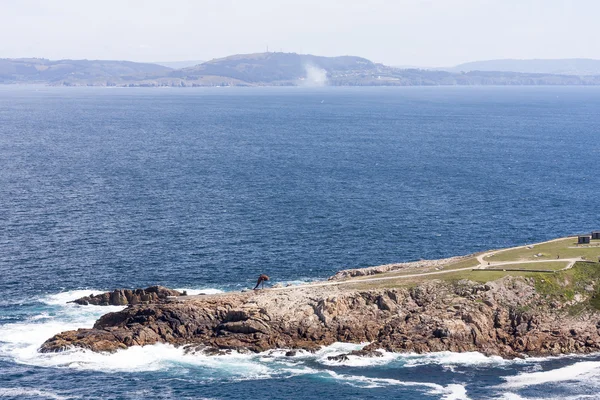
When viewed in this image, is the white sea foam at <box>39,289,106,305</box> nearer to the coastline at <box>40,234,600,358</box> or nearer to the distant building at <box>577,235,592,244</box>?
the coastline at <box>40,234,600,358</box>

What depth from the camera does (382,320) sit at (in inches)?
4493

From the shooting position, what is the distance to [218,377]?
101312mm

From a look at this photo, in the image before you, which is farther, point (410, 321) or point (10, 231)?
point (10, 231)

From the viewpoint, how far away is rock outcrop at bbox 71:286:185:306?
4887 inches

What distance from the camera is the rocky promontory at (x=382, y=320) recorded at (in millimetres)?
109750

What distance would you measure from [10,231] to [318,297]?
72457mm

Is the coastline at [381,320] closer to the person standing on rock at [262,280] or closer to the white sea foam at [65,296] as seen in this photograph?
the person standing on rock at [262,280]

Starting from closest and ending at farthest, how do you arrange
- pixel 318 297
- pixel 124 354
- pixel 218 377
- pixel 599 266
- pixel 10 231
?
pixel 218 377, pixel 124 354, pixel 318 297, pixel 599 266, pixel 10 231

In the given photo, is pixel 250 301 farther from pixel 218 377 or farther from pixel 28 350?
pixel 28 350

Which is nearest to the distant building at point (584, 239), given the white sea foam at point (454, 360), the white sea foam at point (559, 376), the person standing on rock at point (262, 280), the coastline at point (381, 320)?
the coastline at point (381, 320)

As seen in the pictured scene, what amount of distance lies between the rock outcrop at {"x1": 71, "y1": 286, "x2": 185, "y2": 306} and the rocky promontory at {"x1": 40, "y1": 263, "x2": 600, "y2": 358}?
6.05m

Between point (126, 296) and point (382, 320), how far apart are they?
3791 cm

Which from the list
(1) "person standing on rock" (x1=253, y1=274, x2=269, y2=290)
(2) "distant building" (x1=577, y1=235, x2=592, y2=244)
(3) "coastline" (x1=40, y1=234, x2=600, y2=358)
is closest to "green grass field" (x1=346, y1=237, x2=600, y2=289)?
(2) "distant building" (x1=577, y1=235, x2=592, y2=244)

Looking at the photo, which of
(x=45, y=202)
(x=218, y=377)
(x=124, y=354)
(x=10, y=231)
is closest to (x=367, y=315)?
(x=218, y=377)
